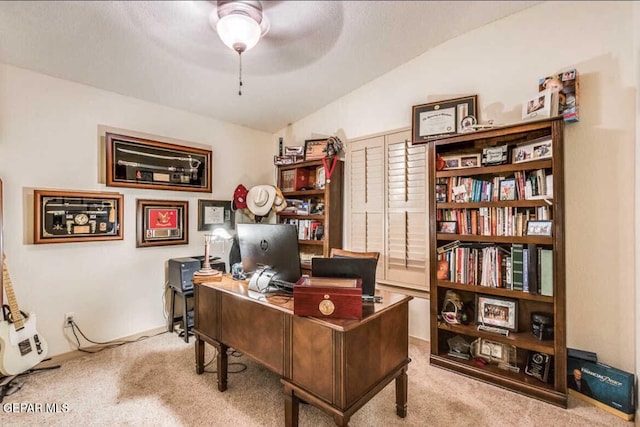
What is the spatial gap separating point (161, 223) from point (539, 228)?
336cm

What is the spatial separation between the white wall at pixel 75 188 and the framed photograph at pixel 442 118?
7.89 feet

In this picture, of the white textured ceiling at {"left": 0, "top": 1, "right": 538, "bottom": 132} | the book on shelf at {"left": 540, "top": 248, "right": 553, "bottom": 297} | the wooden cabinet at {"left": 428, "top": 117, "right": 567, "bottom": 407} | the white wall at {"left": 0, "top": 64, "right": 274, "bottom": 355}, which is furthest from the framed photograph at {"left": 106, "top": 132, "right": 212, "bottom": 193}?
the book on shelf at {"left": 540, "top": 248, "right": 553, "bottom": 297}

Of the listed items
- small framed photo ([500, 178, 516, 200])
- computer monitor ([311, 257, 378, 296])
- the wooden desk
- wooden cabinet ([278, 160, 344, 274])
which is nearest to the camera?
the wooden desk

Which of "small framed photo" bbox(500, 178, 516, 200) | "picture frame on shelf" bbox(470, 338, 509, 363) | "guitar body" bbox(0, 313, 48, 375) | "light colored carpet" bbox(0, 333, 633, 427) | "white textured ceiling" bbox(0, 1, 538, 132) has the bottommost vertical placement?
"light colored carpet" bbox(0, 333, 633, 427)

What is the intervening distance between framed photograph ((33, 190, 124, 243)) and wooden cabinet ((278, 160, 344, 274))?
1.75m

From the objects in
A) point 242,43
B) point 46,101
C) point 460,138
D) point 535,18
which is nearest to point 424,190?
point 460,138

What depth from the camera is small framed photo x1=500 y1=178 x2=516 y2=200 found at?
2182mm

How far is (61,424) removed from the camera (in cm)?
175

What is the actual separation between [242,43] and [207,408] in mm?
2315

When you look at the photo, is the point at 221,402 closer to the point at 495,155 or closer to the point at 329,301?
the point at 329,301

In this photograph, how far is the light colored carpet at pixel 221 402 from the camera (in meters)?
1.77

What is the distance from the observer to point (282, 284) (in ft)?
6.11

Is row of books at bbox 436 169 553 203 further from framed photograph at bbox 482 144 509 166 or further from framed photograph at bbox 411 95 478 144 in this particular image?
framed photograph at bbox 411 95 478 144

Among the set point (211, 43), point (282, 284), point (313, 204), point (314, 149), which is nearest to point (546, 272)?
point (282, 284)
